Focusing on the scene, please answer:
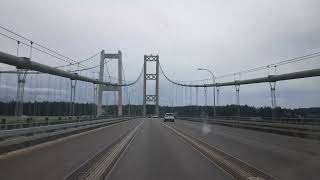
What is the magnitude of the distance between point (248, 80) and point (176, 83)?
43.6 meters

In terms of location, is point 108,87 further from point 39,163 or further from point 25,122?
point 39,163

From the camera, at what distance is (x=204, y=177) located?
12438 mm

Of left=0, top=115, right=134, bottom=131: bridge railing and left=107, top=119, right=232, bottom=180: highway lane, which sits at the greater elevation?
left=0, top=115, right=134, bottom=131: bridge railing

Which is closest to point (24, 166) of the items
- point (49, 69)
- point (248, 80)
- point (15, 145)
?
point (15, 145)

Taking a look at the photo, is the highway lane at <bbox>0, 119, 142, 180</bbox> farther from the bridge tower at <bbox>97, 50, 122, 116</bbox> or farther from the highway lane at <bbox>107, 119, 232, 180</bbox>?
the bridge tower at <bbox>97, 50, 122, 116</bbox>

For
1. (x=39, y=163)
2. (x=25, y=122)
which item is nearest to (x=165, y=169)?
(x=39, y=163)

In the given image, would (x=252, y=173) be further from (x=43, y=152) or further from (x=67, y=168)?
(x=43, y=152)

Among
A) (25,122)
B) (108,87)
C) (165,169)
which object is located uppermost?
(108,87)

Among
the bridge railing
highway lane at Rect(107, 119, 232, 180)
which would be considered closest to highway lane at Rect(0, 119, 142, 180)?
highway lane at Rect(107, 119, 232, 180)

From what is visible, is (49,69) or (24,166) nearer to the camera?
(24,166)

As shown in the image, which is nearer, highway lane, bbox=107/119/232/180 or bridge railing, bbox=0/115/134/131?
highway lane, bbox=107/119/232/180

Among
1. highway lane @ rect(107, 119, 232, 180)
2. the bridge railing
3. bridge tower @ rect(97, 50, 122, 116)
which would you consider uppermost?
bridge tower @ rect(97, 50, 122, 116)

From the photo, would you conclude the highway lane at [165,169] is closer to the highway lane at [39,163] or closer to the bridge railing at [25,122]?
the highway lane at [39,163]

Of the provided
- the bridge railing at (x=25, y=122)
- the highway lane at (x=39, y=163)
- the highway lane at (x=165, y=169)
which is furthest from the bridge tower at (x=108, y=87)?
the highway lane at (x=165, y=169)
